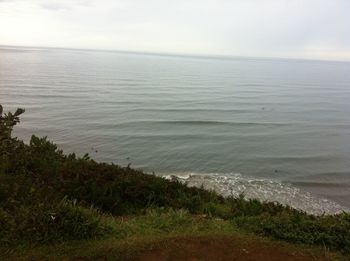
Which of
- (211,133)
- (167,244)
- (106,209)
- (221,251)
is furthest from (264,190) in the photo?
(211,133)

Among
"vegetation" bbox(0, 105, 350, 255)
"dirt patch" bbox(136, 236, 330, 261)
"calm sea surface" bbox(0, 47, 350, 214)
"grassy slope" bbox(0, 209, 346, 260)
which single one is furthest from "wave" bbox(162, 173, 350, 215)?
"dirt patch" bbox(136, 236, 330, 261)

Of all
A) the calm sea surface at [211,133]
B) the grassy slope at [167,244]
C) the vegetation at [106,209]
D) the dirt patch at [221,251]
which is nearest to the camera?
the grassy slope at [167,244]

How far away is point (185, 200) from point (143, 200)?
1052mm

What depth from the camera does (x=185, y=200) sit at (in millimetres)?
9461

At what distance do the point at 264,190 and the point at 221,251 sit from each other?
33.3ft

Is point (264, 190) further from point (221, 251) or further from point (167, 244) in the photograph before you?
point (167, 244)

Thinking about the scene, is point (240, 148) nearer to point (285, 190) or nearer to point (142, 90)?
point (285, 190)

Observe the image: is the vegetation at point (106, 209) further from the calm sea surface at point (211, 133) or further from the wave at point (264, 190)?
the calm sea surface at point (211, 133)

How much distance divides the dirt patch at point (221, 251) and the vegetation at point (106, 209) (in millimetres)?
397

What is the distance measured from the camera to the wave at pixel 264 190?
1472 cm

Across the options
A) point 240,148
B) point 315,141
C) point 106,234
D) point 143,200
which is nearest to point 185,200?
point 143,200

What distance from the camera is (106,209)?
8.65 metres

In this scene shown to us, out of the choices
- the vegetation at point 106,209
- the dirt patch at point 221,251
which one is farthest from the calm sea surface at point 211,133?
the dirt patch at point 221,251

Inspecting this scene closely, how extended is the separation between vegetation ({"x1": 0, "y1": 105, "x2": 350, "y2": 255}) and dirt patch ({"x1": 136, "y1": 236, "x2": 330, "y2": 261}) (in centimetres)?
40
